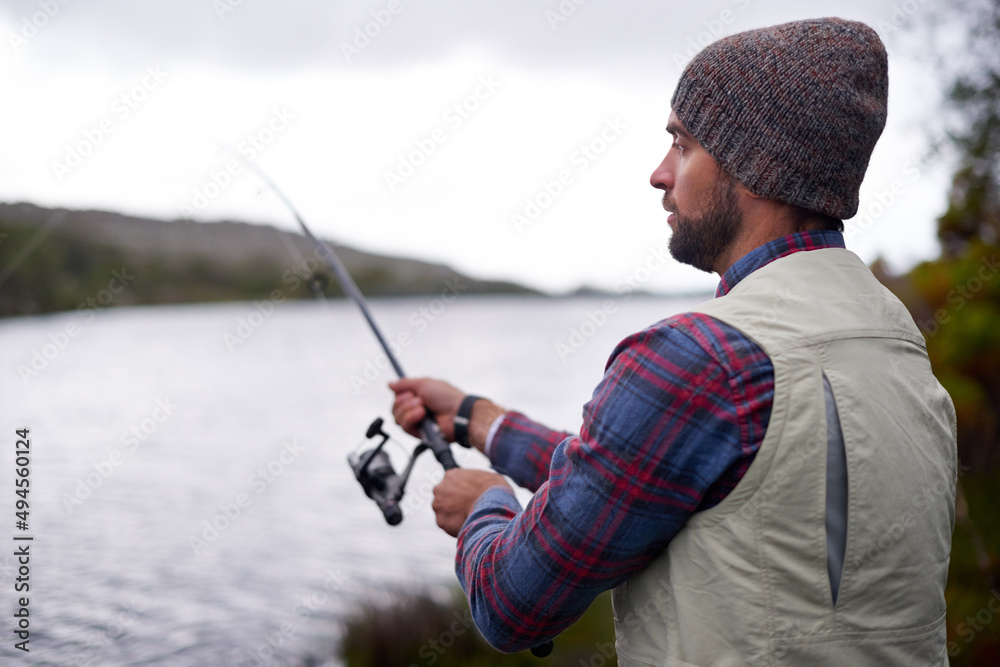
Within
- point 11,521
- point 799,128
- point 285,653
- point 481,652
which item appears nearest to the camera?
point 799,128

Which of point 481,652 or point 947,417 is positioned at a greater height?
point 947,417

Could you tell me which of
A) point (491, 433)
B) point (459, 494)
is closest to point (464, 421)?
point (491, 433)

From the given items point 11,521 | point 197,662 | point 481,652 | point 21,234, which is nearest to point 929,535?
point 21,234

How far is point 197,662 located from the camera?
503cm

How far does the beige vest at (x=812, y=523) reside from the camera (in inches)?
47.2

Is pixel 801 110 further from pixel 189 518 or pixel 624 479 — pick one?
pixel 189 518

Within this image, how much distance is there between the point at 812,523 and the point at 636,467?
286mm

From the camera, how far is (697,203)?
1.51 meters

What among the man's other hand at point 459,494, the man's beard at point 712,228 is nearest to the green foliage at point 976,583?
the man's other hand at point 459,494

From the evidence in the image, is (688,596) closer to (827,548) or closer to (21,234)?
(827,548)

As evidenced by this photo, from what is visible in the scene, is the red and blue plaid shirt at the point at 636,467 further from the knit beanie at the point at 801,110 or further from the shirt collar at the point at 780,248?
the knit beanie at the point at 801,110

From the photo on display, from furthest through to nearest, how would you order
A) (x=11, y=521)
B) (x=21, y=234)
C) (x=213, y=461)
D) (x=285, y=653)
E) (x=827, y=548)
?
(x=213, y=461)
(x=285, y=653)
(x=11, y=521)
(x=21, y=234)
(x=827, y=548)

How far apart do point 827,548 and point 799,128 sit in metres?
0.75

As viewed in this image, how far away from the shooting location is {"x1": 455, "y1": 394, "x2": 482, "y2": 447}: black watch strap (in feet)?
7.53
